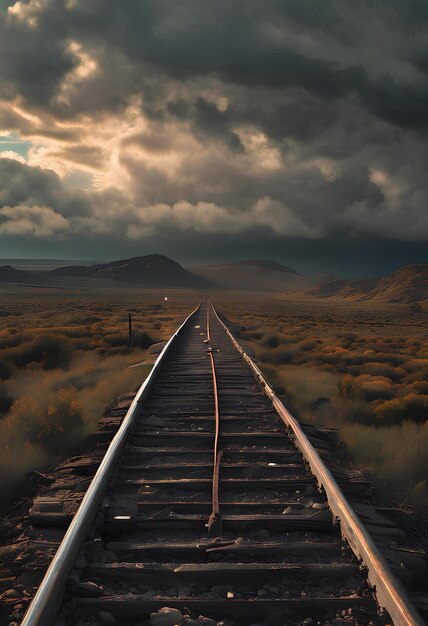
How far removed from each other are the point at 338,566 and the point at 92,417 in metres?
5.88

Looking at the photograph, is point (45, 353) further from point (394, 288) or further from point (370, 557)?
point (394, 288)

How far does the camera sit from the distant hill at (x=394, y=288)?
13388 centimetres

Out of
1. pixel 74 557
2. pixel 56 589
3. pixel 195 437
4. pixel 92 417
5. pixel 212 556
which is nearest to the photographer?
pixel 56 589

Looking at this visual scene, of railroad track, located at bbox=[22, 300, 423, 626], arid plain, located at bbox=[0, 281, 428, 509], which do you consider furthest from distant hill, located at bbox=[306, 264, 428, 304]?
railroad track, located at bbox=[22, 300, 423, 626]

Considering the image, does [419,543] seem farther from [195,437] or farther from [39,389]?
[39,389]

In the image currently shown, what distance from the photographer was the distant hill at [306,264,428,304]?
439 ft

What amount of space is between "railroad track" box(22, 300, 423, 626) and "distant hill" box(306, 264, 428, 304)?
435 feet

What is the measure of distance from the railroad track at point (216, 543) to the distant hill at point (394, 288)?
133m

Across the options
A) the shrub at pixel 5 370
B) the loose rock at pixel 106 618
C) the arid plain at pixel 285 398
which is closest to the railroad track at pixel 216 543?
the loose rock at pixel 106 618

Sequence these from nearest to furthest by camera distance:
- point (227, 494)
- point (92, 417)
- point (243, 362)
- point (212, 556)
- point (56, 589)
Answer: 1. point (56, 589)
2. point (212, 556)
3. point (227, 494)
4. point (92, 417)
5. point (243, 362)

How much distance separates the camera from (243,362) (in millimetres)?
13570

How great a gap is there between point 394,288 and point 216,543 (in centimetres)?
15703

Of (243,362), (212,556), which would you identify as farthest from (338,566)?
(243,362)

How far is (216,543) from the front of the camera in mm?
3670
